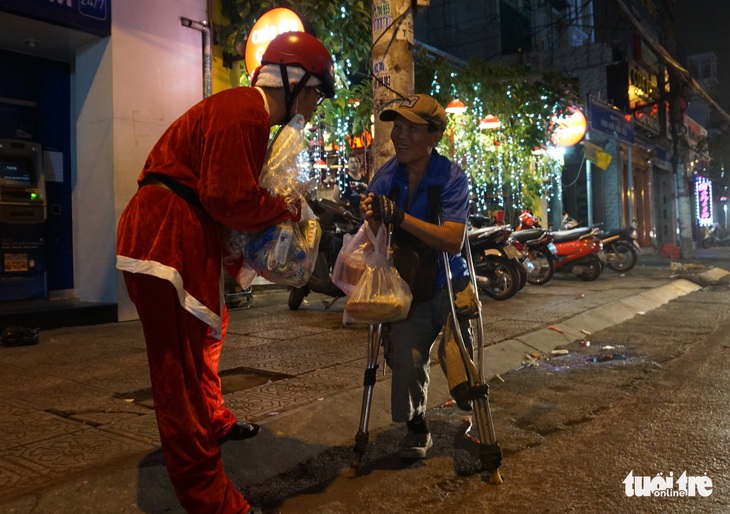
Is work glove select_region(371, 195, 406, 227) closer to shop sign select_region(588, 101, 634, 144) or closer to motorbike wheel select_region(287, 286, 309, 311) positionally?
motorbike wheel select_region(287, 286, 309, 311)

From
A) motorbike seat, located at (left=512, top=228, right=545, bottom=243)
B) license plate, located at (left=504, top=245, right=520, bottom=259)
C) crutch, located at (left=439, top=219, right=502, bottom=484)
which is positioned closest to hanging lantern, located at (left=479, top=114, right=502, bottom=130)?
motorbike seat, located at (left=512, top=228, right=545, bottom=243)

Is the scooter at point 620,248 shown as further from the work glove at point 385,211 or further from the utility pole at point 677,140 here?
the work glove at point 385,211

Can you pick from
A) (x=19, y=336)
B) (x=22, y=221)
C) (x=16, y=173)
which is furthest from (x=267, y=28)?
(x=19, y=336)

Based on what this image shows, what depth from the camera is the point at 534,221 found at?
1258 centimetres

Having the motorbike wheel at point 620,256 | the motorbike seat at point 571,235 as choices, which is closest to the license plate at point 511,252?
the motorbike seat at point 571,235

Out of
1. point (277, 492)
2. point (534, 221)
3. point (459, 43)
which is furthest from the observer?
point (459, 43)

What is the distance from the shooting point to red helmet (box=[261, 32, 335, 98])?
8.57 feet

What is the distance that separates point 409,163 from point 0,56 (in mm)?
6399

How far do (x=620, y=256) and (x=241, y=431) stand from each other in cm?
1258

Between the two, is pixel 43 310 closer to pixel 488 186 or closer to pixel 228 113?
pixel 228 113

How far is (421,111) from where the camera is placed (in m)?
3.08

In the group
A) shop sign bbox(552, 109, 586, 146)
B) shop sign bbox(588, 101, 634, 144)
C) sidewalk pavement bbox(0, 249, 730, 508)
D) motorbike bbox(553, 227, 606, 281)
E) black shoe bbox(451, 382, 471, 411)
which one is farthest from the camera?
shop sign bbox(588, 101, 634, 144)

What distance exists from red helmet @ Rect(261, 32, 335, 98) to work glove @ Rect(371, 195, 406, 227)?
0.57 meters

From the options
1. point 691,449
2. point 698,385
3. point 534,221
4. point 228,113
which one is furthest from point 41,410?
point 534,221
